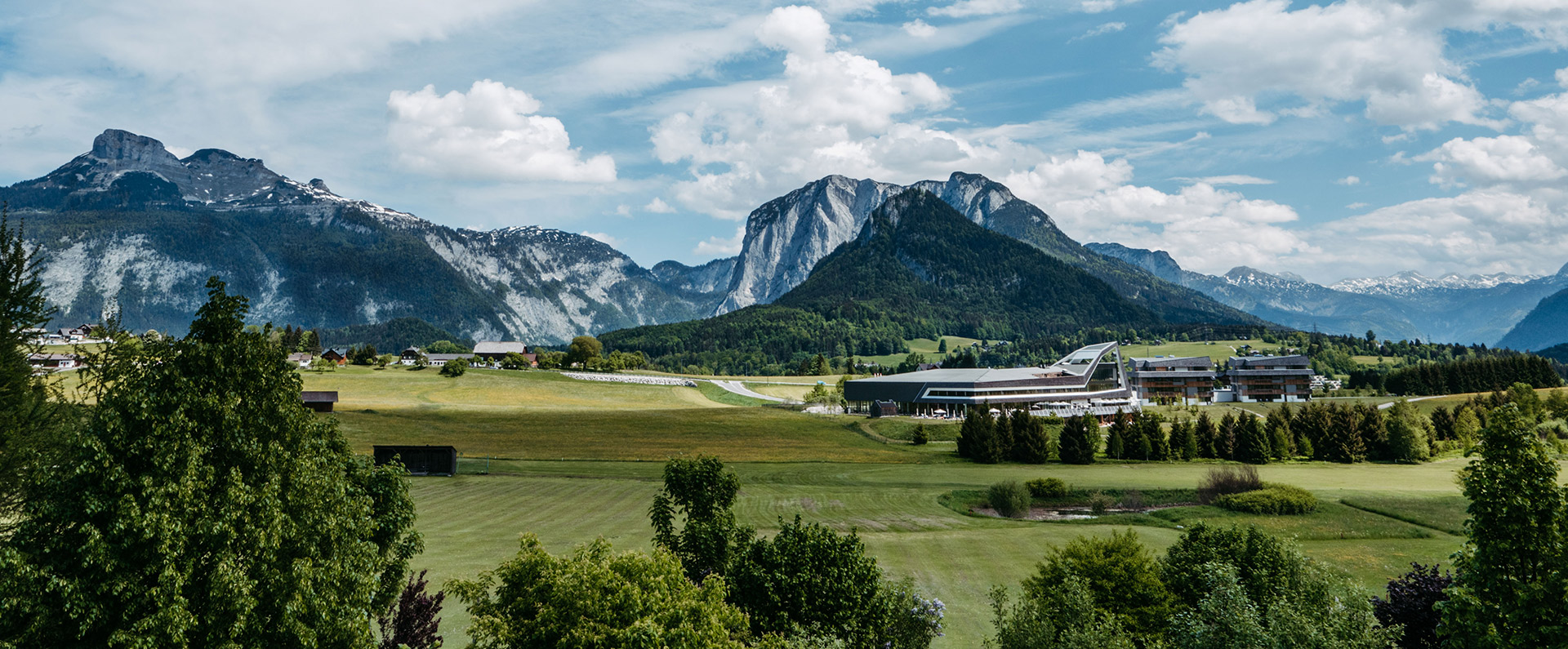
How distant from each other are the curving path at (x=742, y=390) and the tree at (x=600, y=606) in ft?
444

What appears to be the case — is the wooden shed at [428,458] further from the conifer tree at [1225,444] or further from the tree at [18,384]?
the conifer tree at [1225,444]

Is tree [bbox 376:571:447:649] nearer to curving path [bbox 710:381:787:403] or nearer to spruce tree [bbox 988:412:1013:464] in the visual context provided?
spruce tree [bbox 988:412:1013:464]

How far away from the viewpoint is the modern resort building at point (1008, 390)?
126m

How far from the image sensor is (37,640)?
44.3 feet

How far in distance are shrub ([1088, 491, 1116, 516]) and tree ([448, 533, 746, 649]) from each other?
3718 centimetres

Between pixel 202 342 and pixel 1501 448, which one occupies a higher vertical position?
pixel 202 342

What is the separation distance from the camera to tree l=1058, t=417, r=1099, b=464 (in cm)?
7531

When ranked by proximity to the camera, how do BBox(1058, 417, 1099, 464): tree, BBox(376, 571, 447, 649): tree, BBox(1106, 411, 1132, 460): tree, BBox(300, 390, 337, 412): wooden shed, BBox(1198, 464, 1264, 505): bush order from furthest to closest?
BBox(300, 390, 337, 412): wooden shed < BBox(1106, 411, 1132, 460): tree < BBox(1058, 417, 1099, 464): tree < BBox(1198, 464, 1264, 505): bush < BBox(376, 571, 447, 649): tree

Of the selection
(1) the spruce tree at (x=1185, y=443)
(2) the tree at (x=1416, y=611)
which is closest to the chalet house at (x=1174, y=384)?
(1) the spruce tree at (x=1185, y=443)

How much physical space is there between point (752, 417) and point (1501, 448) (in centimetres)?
9971

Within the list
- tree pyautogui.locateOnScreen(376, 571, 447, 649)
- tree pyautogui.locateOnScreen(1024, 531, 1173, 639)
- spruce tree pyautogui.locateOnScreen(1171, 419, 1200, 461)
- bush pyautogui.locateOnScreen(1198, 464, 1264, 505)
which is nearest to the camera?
tree pyautogui.locateOnScreen(376, 571, 447, 649)

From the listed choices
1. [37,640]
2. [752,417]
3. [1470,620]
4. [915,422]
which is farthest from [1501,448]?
[752,417]

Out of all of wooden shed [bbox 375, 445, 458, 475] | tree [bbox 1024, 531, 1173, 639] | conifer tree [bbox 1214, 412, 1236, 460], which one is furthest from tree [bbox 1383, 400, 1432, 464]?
wooden shed [bbox 375, 445, 458, 475]

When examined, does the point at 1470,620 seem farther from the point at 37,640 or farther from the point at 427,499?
the point at 427,499
